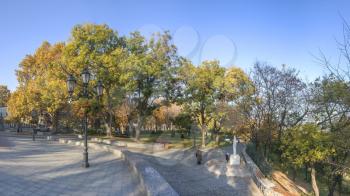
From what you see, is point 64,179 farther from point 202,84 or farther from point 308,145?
point 202,84

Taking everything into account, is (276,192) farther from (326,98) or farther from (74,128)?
(74,128)

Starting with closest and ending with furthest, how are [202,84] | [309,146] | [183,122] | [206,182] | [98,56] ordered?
[206,182], [309,146], [98,56], [202,84], [183,122]

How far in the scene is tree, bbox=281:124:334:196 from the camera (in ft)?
53.1

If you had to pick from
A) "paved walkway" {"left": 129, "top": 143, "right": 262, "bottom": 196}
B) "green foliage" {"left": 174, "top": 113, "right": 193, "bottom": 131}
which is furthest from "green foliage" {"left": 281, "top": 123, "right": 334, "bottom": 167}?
"green foliage" {"left": 174, "top": 113, "right": 193, "bottom": 131}

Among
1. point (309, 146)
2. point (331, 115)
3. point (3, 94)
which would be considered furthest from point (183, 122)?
point (3, 94)

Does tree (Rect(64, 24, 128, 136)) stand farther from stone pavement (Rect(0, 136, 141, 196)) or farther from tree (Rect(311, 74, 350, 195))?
tree (Rect(311, 74, 350, 195))

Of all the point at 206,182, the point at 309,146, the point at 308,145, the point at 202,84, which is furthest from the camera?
the point at 202,84

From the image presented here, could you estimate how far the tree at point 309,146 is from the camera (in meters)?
16.2

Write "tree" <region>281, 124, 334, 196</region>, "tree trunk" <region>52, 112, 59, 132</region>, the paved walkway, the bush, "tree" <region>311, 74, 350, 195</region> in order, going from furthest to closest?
1. "tree trunk" <region>52, 112, 59, 132</region>
2. the bush
3. "tree" <region>311, 74, 350, 195</region>
4. "tree" <region>281, 124, 334, 196</region>
5. the paved walkway

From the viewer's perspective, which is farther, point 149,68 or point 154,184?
point 149,68

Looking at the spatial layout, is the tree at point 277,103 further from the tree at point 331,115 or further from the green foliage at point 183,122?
the green foliage at point 183,122

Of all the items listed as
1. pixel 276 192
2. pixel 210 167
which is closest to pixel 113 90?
pixel 210 167

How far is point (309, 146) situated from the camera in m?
17.1

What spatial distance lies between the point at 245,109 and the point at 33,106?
25056 millimetres
